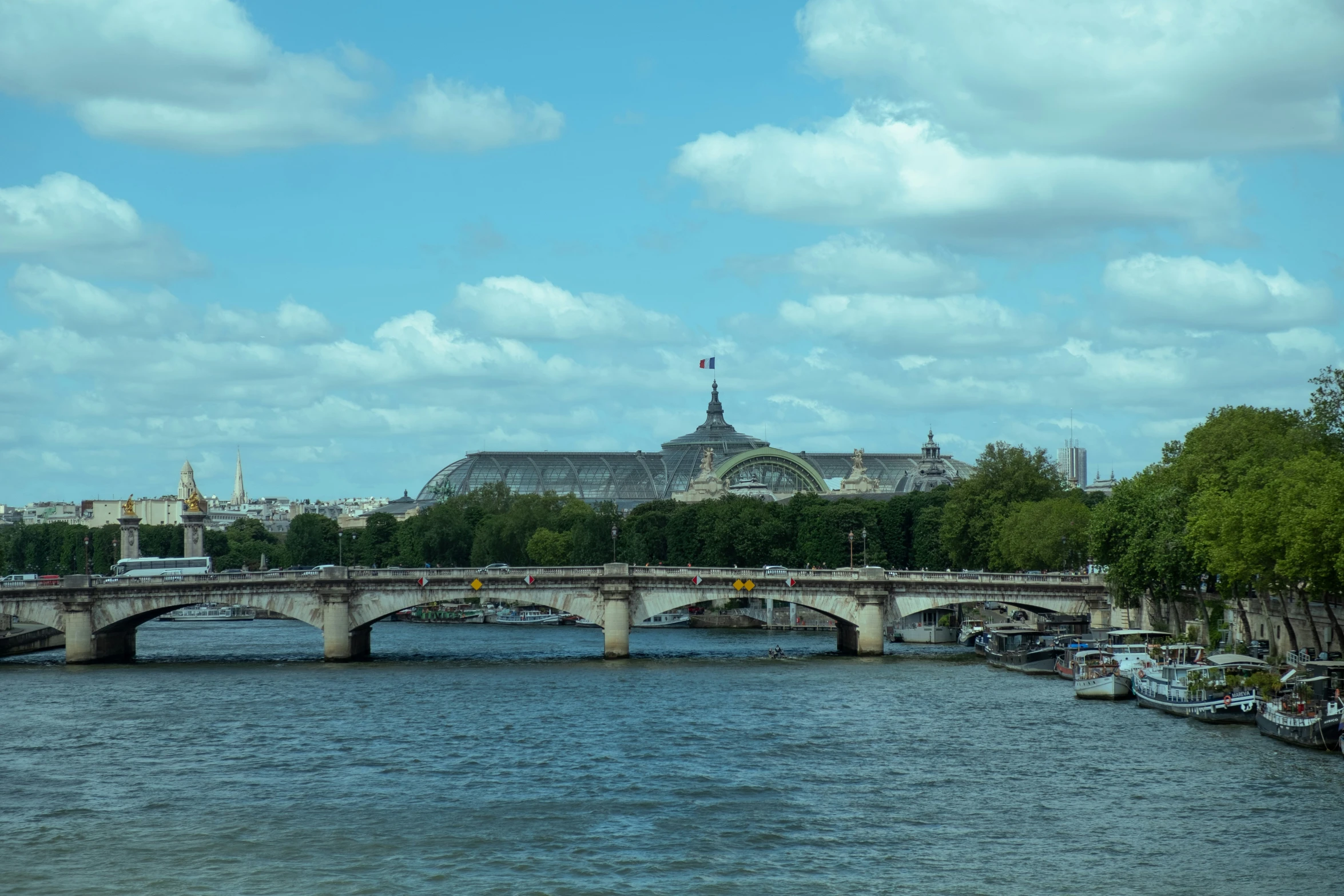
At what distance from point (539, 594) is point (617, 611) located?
16.1 ft

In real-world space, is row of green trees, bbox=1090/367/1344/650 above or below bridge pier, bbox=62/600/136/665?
above

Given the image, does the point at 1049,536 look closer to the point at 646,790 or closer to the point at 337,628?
the point at 337,628

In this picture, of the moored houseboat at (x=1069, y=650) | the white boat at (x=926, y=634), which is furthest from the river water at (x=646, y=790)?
the white boat at (x=926, y=634)

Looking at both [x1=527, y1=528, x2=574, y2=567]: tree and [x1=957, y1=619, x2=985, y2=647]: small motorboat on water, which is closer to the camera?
[x1=957, y1=619, x2=985, y2=647]: small motorboat on water

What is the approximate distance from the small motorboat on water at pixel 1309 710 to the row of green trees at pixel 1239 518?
442 centimetres

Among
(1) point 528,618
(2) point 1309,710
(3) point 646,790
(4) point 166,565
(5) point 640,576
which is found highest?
(4) point 166,565

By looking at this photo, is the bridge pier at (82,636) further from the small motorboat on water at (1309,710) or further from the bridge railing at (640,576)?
the small motorboat on water at (1309,710)

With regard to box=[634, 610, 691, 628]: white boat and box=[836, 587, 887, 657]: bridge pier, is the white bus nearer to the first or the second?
box=[634, 610, 691, 628]: white boat

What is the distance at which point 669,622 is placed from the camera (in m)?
169

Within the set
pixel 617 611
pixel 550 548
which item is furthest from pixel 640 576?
pixel 550 548

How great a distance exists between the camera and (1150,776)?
61625 mm

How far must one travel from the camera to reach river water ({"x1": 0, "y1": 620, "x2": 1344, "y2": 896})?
49188 millimetres

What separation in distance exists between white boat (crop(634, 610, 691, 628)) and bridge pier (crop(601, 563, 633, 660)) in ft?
168

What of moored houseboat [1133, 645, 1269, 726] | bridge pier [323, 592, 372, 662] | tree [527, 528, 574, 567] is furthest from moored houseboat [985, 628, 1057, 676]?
tree [527, 528, 574, 567]
